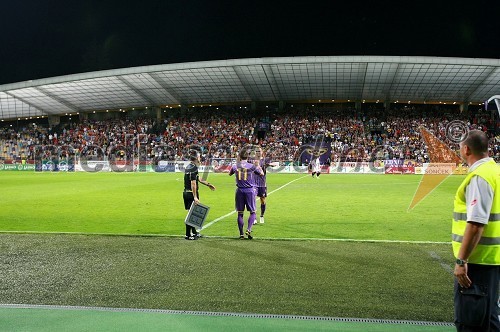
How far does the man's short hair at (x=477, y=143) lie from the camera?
366cm

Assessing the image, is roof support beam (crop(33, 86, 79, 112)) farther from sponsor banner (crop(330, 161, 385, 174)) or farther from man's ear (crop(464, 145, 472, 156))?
man's ear (crop(464, 145, 472, 156))

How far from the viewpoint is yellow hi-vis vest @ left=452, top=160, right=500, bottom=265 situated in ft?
11.5

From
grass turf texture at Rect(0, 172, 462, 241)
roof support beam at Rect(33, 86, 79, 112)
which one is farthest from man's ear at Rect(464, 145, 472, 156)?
roof support beam at Rect(33, 86, 79, 112)

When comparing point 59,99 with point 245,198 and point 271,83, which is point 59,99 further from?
point 245,198

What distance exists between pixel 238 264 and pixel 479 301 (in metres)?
4.74

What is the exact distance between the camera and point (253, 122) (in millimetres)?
56375

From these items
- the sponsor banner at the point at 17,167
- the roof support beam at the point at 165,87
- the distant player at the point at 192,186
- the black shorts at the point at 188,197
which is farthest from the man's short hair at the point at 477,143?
the sponsor banner at the point at 17,167

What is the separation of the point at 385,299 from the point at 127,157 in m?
47.0

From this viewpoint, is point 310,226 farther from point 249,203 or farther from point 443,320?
point 443,320

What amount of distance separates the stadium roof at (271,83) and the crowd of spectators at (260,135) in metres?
2.22

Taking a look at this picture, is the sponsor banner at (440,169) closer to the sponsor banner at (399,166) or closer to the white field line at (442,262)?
the sponsor banner at (399,166)

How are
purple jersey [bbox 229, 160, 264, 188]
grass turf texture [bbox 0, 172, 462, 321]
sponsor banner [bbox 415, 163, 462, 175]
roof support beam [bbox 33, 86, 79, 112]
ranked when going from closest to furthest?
1. grass turf texture [bbox 0, 172, 462, 321]
2. purple jersey [bbox 229, 160, 264, 188]
3. sponsor banner [bbox 415, 163, 462, 175]
4. roof support beam [bbox 33, 86, 79, 112]

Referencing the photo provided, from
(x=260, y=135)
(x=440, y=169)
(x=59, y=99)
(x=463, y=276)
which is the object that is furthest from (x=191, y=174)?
(x=59, y=99)

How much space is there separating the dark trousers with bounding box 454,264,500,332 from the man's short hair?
3.04ft
